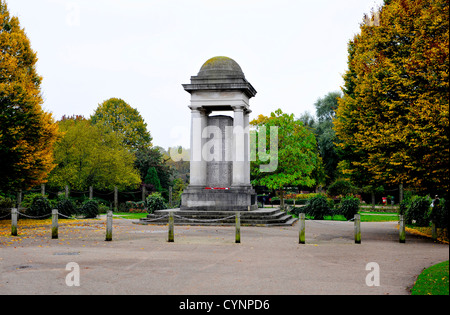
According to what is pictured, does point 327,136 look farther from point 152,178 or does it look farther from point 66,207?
point 66,207

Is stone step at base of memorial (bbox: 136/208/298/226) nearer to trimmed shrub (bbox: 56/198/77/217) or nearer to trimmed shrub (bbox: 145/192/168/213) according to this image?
trimmed shrub (bbox: 145/192/168/213)

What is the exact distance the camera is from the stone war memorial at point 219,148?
952 inches

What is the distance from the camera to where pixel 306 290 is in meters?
7.86

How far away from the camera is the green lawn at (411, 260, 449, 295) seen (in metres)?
7.57

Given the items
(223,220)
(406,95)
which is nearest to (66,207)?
(223,220)

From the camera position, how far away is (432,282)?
27.2ft

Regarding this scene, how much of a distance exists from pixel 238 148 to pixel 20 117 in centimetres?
1183

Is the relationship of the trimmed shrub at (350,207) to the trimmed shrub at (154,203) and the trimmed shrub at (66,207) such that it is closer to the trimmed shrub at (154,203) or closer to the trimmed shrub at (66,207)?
the trimmed shrub at (154,203)

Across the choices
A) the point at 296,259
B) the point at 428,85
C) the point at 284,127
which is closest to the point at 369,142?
the point at 428,85

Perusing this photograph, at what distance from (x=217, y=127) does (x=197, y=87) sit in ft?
8.63

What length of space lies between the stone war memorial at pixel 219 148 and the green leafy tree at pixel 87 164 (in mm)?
15021

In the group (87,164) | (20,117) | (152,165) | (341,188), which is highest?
(20,117)

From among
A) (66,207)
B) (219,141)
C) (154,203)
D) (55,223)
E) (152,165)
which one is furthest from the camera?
(152,165)

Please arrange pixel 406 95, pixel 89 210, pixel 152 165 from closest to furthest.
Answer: pixel 406 95, pixel 89 210, pixel 152 165
